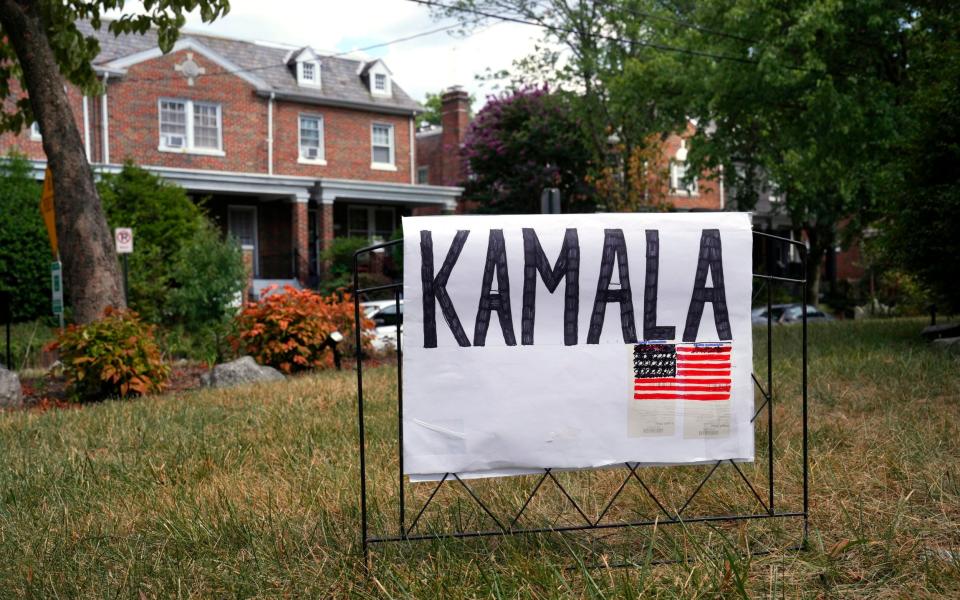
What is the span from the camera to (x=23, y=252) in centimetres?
1972

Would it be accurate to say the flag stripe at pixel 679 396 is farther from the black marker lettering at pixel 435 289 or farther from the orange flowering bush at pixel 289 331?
the orange flowering bush at pixel 289 331

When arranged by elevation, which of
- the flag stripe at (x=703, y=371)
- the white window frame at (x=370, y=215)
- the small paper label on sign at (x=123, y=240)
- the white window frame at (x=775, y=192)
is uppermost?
the white window frame at (x=775, y=192)

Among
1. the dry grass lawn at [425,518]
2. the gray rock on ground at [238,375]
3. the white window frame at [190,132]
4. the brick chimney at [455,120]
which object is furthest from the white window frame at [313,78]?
the dry grass lawn at [425,518]

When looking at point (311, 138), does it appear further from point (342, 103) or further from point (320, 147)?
point (342, 103)

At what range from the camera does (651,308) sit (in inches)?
139

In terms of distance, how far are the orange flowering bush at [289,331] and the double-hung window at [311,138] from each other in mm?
17036

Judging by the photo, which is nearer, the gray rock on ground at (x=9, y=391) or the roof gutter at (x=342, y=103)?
the gray rock on ground at (x=9, y=391)

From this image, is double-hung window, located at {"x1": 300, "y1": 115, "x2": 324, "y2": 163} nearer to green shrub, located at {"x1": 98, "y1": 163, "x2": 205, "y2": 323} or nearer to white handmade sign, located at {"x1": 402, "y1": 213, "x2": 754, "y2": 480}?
green shrub, located at {"x1": 98, "y1": 163, "x2": 205, "y2": 323}

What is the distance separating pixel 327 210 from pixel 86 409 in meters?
19.8

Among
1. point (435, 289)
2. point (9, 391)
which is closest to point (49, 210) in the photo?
point (9, 391)

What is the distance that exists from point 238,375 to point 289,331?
50.6 inches

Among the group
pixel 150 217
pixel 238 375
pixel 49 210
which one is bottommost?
pixel 238 375

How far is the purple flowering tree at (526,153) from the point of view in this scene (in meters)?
31.4

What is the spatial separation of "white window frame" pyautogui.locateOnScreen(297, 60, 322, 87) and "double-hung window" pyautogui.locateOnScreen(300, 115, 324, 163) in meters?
1.12
